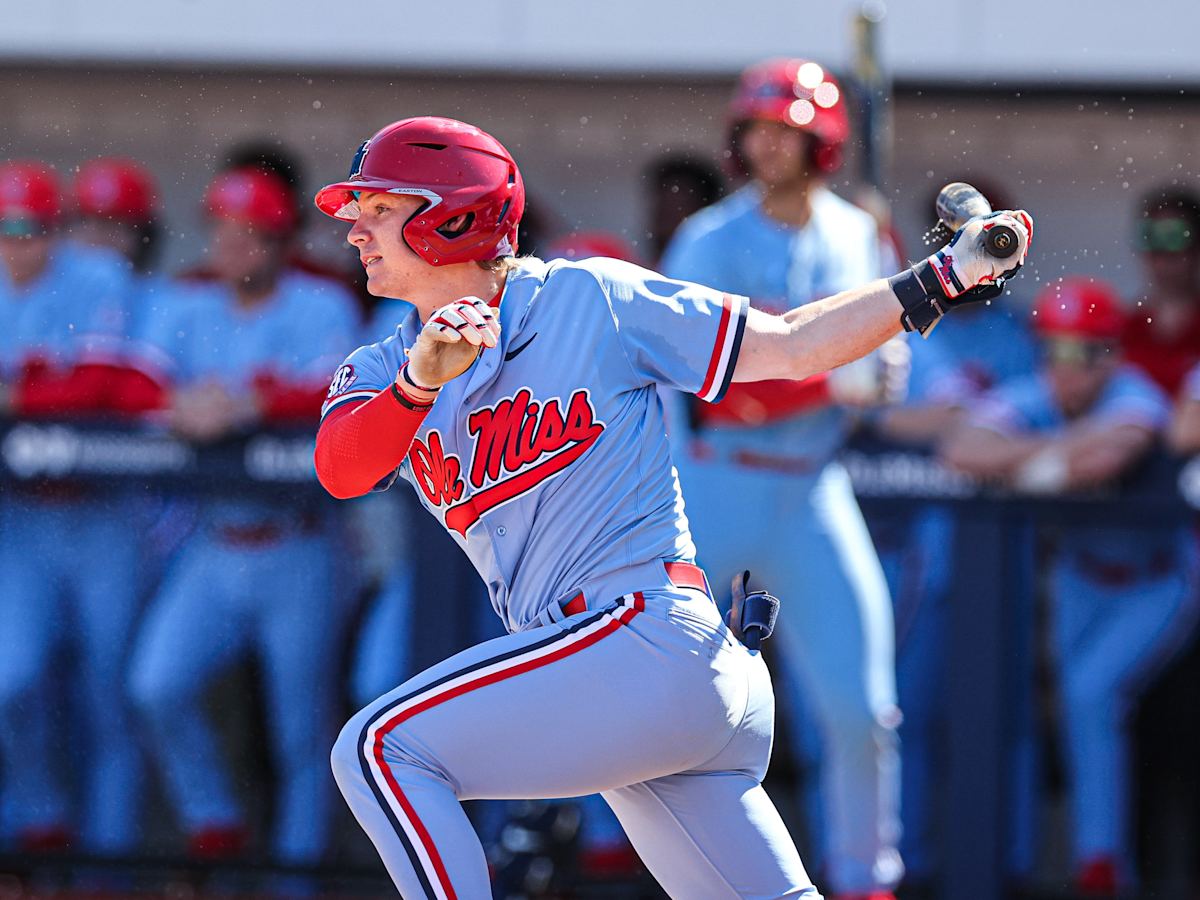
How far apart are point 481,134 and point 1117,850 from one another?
2762mm

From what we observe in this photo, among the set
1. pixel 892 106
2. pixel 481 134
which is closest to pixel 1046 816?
pixel 481 134

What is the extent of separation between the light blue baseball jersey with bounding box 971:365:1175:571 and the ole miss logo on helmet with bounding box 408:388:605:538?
7.56 feet

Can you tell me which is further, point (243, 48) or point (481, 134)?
point (243, 48)

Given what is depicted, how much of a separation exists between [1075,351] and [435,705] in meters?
2.76

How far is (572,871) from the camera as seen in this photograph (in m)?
4.73

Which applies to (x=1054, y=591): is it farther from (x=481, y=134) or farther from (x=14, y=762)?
(x=14, y=762)

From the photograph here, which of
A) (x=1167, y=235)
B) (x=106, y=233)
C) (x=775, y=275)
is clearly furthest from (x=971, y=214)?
(x=106, y=233)

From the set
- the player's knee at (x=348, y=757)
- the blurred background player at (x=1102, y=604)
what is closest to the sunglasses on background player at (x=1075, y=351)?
the blurred background player at (x=1102, y=604)

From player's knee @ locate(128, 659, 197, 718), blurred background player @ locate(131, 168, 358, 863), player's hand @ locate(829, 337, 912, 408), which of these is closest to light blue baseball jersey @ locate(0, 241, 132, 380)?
blurred background player @ locate(131, 168, 358, 863)

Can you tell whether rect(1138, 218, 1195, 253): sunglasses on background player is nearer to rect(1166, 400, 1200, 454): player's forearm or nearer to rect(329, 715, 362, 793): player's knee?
rect(1166, 400, 1200, 454): player's forearm

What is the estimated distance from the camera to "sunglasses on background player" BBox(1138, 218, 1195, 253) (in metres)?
5.19

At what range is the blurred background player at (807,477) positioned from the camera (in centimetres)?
428

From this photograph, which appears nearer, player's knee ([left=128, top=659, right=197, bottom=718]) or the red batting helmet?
the red batting helmet

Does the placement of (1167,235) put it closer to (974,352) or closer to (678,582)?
(974,352)
